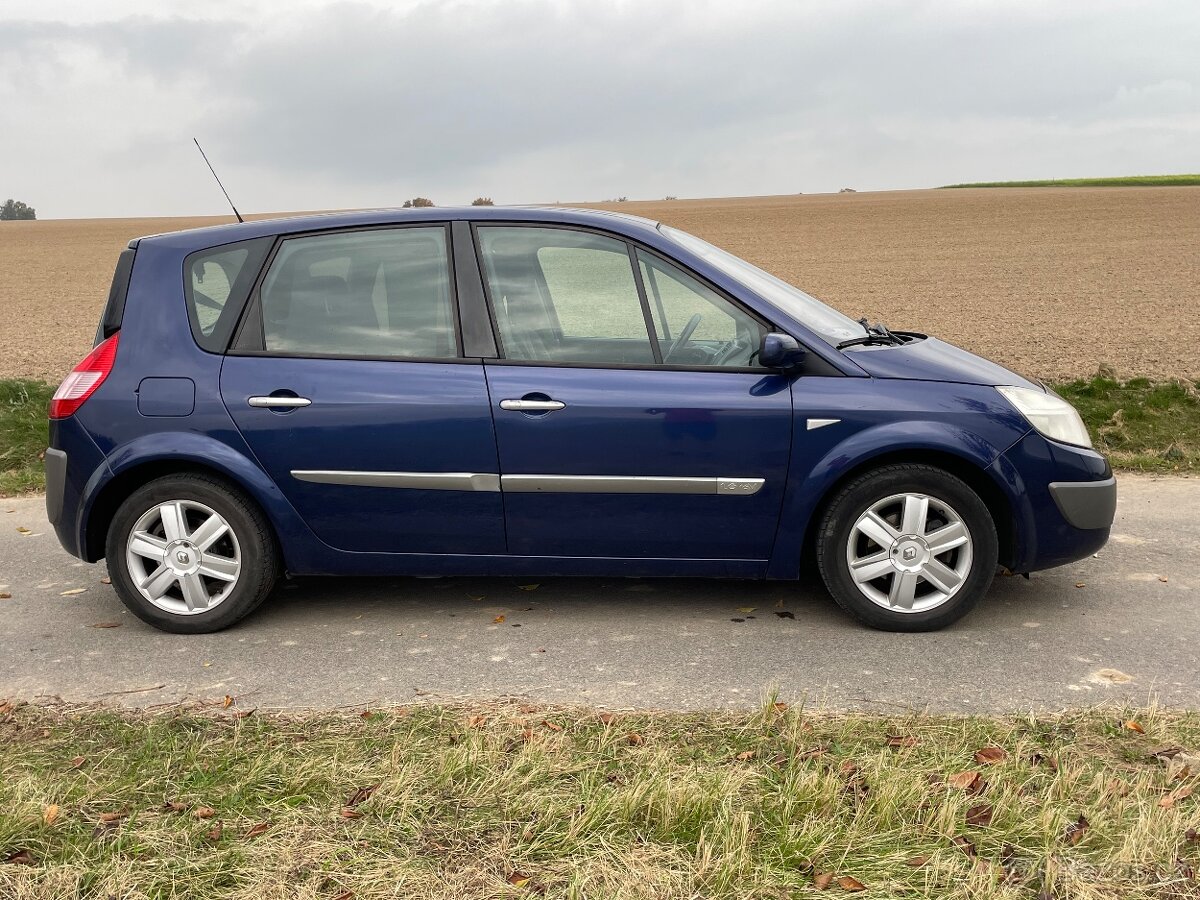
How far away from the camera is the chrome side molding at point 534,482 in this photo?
4.61 m

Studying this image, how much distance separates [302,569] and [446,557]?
24.9 inches

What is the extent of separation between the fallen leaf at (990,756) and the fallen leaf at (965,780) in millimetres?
102

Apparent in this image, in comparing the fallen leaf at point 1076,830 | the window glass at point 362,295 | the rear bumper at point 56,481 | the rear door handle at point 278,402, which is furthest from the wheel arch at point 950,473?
the rear bumper at point 56,481

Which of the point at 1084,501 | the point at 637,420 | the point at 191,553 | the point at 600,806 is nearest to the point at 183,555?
the point at 191,553

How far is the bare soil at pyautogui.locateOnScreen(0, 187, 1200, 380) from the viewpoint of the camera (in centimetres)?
1555

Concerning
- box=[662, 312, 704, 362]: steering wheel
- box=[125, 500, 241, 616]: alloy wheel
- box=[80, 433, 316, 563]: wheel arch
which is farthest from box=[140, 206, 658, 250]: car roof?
box=[125, 500, 241, 616]: alloy wheel

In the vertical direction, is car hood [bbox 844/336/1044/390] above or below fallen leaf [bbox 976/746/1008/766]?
above

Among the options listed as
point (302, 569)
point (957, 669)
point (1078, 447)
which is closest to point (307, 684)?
Answer: point (302, 569)

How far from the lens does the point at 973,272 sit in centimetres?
2759

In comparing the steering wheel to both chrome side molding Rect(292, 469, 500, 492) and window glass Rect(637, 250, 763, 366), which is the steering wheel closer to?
window glass Rect(637, 250, 763, 366)

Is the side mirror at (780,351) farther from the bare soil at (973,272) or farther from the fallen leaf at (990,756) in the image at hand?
the bare soil at (973,272)

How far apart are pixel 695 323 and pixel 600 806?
7.20 ft

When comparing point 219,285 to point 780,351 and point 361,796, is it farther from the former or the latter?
point 361,796

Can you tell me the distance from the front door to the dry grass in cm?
102
